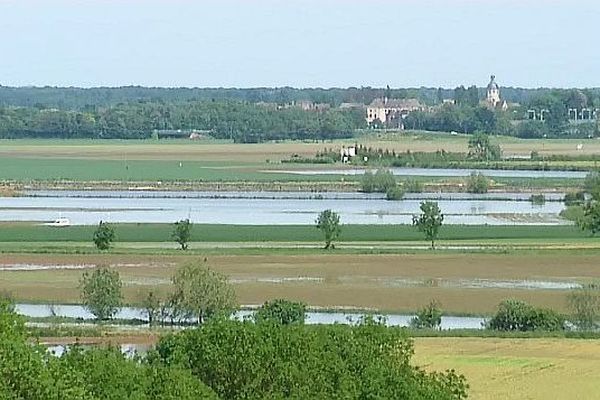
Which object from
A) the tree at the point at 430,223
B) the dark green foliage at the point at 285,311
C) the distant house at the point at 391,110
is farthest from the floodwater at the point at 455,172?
the distant house at the point at 391,110

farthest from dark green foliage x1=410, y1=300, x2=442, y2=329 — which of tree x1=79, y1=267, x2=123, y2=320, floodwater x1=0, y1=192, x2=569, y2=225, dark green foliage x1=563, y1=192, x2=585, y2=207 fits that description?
dark green foliage x1=563, y1=192, x2=585, y2=207

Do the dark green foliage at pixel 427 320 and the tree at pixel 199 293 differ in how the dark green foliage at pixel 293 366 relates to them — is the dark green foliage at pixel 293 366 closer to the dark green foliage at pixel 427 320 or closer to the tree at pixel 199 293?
the dark green foliage at pixel 427 320

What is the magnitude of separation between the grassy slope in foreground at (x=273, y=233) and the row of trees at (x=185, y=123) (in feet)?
278

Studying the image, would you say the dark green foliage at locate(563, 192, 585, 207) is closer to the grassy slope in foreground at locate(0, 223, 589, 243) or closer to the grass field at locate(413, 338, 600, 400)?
the grassy slope in foreground at locate(0, 223, 589, 243)

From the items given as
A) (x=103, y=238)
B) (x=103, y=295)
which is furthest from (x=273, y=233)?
(x=103, y=295)

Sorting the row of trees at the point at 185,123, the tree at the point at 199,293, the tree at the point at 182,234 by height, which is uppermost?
the tree at the point at 199,293

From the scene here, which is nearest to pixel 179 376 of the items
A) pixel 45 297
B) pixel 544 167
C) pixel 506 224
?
pixel 45 297

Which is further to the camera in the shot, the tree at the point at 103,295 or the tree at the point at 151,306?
the tree at the point at 103,295

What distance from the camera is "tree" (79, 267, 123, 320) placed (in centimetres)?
3094

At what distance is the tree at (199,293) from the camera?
30.5m

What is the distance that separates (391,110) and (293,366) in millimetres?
Answer: 160506

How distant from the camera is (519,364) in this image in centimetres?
2419

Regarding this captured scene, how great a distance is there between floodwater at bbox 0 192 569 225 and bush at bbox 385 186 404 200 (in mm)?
517

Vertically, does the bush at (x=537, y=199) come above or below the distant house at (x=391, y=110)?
above
